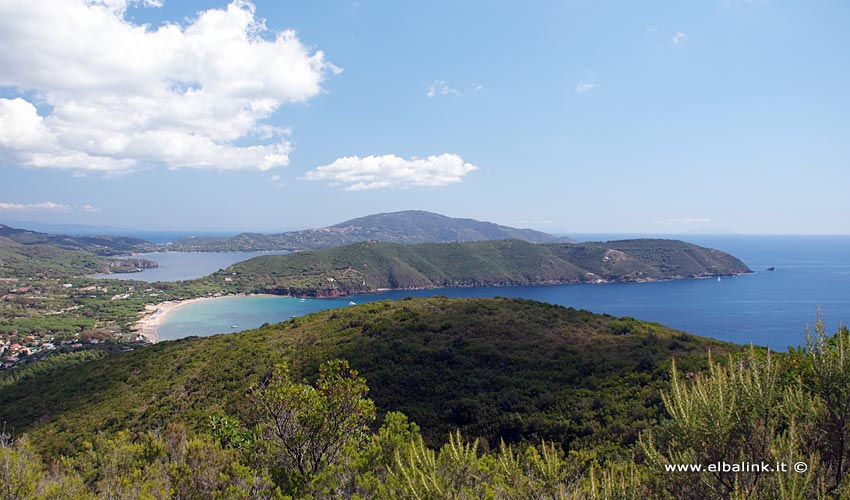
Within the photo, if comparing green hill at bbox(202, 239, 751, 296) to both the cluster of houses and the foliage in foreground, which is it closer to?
the cluster of houses

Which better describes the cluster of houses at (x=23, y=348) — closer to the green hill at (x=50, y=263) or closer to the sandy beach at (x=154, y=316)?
the sandy beach at (x=154, y=316)

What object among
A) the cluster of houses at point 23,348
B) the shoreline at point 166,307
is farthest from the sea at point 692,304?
the cluster of houses at point 23,348

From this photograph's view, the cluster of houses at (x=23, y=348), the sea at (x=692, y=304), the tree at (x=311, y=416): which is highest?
the tree at (x=311, y=416)

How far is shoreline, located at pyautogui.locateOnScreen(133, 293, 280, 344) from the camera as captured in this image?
71.1 m

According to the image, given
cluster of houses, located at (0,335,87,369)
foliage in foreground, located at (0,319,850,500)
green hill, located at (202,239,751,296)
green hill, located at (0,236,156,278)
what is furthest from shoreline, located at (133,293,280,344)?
foliage in foreground, located at (0,319,850,500)

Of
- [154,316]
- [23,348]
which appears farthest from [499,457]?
[154,316]

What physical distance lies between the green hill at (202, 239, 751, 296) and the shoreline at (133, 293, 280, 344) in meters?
11.7

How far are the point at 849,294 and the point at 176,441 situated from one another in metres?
124

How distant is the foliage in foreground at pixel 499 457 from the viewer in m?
4.97

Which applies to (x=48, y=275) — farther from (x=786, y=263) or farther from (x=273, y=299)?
(x=786, y=263)

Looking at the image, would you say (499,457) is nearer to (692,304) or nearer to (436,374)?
(436,374)

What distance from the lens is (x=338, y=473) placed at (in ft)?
29.0

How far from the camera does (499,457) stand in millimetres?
8570

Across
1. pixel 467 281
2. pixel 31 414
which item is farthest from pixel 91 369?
pixel 467 281
